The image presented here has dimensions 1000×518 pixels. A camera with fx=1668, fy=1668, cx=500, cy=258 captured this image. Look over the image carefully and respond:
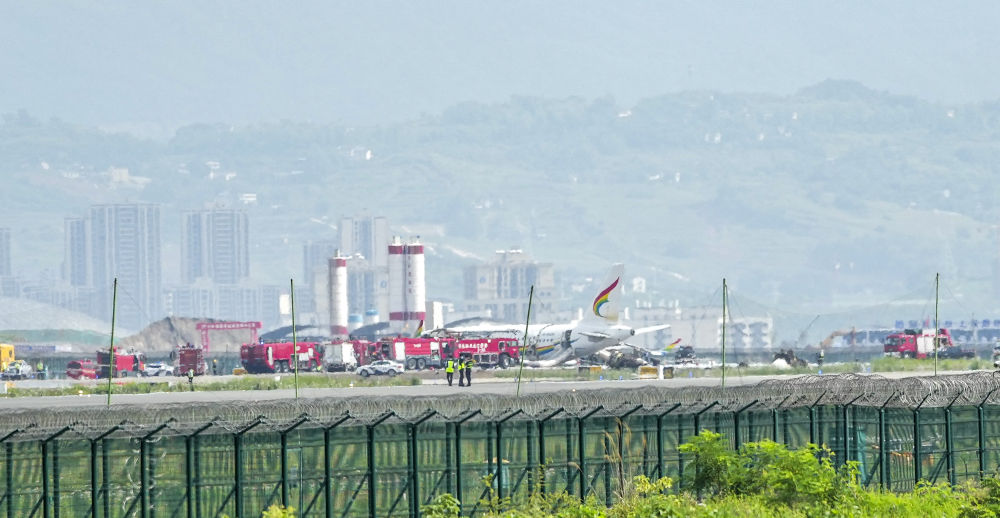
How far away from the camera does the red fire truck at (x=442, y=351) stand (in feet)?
484

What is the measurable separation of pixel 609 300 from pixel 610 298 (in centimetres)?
25

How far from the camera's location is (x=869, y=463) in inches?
1575

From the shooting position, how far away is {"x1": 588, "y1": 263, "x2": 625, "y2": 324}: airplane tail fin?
162250mm

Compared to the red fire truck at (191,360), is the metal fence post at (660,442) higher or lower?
higher

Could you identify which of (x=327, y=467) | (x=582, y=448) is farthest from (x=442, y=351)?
(x=327, y=467)

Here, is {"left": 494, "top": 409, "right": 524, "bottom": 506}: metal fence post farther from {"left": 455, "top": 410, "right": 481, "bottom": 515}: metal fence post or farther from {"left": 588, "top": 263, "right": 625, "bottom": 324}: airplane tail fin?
{"left": 588, "top": 263, "right": 625, "bottom": 324}: airplane tail fin

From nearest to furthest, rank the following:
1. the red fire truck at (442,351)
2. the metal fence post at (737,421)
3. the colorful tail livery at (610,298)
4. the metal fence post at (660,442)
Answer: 1. the metal fence post at (660,442)
2. the metal fence post at (737,421)
3. the red fire truck at (442,351)
4. the colorful tail livery at (610,298)

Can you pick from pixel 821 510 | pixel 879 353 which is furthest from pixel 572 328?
→ pixel 821 510

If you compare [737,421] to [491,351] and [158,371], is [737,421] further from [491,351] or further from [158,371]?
[158,371]

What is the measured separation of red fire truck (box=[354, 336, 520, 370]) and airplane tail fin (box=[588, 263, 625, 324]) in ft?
45.7

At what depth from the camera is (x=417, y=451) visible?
32.2 m

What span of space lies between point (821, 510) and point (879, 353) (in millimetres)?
160301

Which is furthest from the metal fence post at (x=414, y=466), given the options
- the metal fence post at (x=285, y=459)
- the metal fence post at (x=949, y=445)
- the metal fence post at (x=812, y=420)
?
the metal fence post at (x=949, y=445)

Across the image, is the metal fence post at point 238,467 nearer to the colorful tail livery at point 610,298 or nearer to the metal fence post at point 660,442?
the metal fence post at point 660,442
